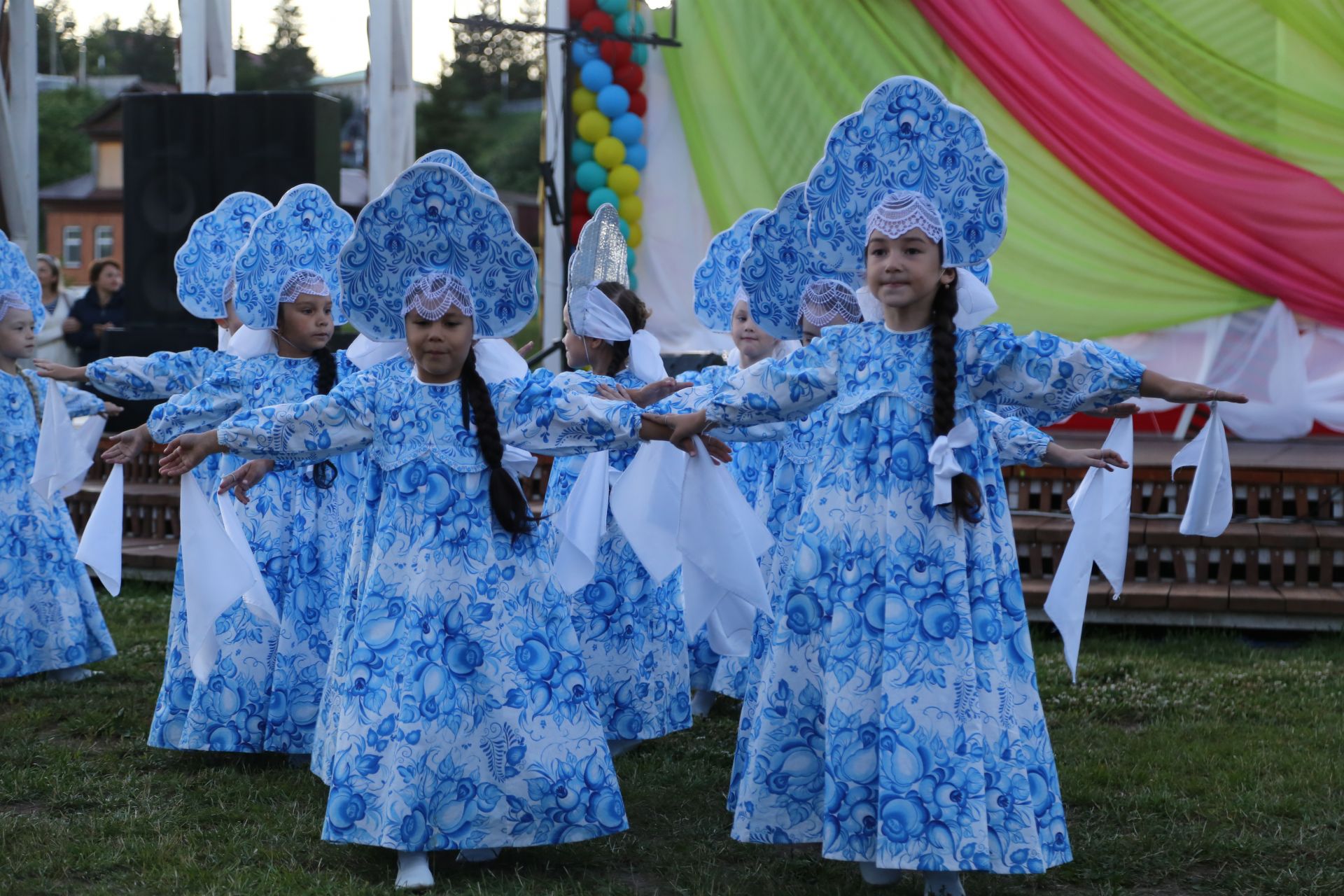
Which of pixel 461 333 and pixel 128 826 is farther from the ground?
pixel 461 333

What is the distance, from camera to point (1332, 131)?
9117 mm

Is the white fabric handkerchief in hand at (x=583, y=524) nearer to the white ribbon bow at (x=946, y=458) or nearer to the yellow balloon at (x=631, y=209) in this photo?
the white ribbon bow at (x=946, y=458)

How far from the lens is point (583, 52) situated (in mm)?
10734

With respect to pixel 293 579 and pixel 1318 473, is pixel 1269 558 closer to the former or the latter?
pixel 1318 473

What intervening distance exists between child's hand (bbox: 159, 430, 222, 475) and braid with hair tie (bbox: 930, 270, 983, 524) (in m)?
1.86

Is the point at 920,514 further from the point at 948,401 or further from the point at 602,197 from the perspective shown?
the point at 602,197

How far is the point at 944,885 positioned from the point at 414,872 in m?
1.30

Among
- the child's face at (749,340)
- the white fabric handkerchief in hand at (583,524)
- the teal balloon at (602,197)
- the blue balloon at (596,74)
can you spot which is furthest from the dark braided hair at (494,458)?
the blue balloon at (596,74)

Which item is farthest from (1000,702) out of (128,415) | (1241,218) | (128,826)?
(128,415)

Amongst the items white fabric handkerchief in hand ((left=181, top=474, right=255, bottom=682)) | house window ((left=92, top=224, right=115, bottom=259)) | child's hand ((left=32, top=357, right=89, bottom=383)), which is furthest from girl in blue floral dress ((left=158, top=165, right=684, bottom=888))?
house window ((left=92, top=224, right=115, bottom=259))

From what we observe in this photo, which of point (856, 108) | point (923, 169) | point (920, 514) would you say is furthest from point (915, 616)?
point (856, 108)

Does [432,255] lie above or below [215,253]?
above

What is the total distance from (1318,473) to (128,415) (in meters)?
7.18

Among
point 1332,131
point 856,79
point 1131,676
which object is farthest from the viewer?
→ point 856,79
